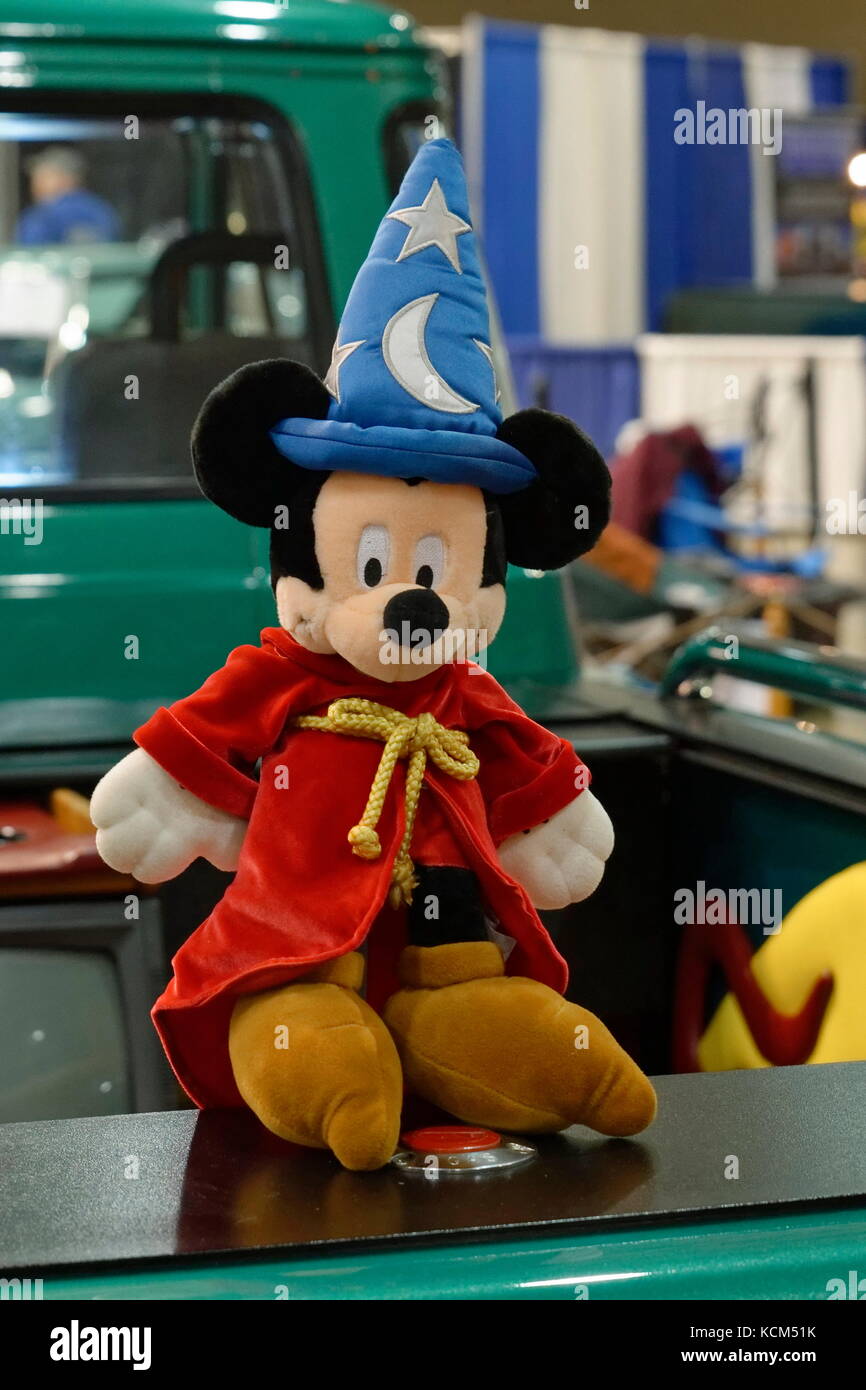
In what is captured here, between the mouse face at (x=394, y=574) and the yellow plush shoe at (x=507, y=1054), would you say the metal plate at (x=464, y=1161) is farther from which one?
the mouse face at (x=394, y=574)

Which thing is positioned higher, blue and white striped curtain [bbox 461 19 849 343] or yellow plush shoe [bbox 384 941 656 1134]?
blue and white striped curtain [bbox 461 19 849 343]

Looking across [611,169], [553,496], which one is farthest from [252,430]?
[611,169]

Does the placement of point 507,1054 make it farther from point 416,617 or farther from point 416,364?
point 416,364

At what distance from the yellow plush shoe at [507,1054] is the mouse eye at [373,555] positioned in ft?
0.80

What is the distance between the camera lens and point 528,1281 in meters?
0.93

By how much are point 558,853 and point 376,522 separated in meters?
0.27

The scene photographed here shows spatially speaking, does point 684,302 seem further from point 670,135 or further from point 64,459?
point 64,459

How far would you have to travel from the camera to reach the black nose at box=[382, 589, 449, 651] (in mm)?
1099

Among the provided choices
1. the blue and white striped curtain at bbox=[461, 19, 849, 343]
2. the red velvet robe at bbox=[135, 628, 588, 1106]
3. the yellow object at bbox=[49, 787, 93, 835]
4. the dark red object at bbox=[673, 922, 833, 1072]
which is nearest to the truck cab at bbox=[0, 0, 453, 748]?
the yellow object at bbox=[49, 787, 93, 835]

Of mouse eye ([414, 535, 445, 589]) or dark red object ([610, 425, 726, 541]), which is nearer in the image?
mouse eye ([414, 535, 445, 589])

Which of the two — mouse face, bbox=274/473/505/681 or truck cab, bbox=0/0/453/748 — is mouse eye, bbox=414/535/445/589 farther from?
truck cab, bbox=0/0/453/748

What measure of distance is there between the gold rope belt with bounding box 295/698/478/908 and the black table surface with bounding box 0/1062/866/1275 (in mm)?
192

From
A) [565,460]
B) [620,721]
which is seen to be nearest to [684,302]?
[620,721]
